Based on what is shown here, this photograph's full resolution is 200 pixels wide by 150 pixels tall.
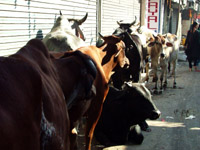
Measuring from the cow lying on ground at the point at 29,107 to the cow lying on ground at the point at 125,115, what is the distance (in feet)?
11.2

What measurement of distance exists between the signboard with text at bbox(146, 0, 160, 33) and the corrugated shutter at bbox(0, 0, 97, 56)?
8.26 meters

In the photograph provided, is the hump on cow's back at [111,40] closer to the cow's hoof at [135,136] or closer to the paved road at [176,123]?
the cow's hoof at [135,136]

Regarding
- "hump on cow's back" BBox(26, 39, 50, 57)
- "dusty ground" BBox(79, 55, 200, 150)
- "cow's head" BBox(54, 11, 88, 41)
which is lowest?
"dusty ground" BBox(79, 55, 200, 150)

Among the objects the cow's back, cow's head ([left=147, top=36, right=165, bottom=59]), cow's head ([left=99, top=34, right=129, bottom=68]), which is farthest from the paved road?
the cow's back

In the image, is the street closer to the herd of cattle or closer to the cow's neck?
the herd of cattle

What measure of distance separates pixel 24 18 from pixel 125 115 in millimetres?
2926

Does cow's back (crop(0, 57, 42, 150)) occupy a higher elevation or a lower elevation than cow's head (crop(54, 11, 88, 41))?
lower

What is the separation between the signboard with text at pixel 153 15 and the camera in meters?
15.3

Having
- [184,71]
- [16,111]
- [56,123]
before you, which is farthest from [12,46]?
[184,71]

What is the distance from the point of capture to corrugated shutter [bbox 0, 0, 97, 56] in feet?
17.0

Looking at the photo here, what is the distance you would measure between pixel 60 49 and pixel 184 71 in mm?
10340

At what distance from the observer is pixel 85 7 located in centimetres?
883

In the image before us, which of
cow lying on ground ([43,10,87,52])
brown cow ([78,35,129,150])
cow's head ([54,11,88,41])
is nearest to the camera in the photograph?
brown cow ([78,35,129,150])

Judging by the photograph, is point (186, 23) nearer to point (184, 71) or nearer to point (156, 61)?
point (184, 71)
